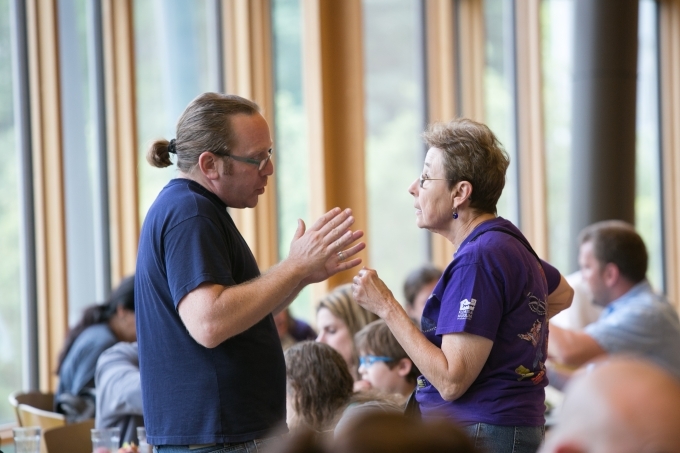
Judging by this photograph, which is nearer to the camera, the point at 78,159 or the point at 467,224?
the point at 467,224

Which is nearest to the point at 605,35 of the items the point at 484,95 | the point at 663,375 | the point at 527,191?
the point at 484,95

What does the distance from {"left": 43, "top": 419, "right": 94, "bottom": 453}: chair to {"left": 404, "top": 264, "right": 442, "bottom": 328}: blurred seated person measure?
229 centimetres

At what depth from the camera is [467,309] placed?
2057 millimetres

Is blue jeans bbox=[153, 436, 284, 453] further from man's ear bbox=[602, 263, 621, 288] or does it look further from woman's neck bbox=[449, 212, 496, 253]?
man's ear bbox=[602, 263, 621, 288]

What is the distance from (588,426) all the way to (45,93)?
449cm

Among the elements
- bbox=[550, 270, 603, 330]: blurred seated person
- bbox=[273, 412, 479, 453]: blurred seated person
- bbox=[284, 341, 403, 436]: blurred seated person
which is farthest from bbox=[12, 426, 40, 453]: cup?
bbox=[550, 270, 603, 330]: blurred seated person

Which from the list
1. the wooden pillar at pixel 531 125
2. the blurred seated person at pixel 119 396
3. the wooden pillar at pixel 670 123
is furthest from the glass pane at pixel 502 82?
the blurred seated person at pixel 119 396

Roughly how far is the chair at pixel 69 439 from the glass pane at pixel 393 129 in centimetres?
384

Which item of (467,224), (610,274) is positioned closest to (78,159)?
(610,274)

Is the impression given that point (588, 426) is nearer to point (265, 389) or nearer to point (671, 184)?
point (265, 389)

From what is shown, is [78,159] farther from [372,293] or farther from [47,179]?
[372,293]

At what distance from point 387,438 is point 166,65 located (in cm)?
520

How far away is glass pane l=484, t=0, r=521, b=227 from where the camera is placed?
8.51m

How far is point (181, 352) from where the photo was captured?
82.1 inches
